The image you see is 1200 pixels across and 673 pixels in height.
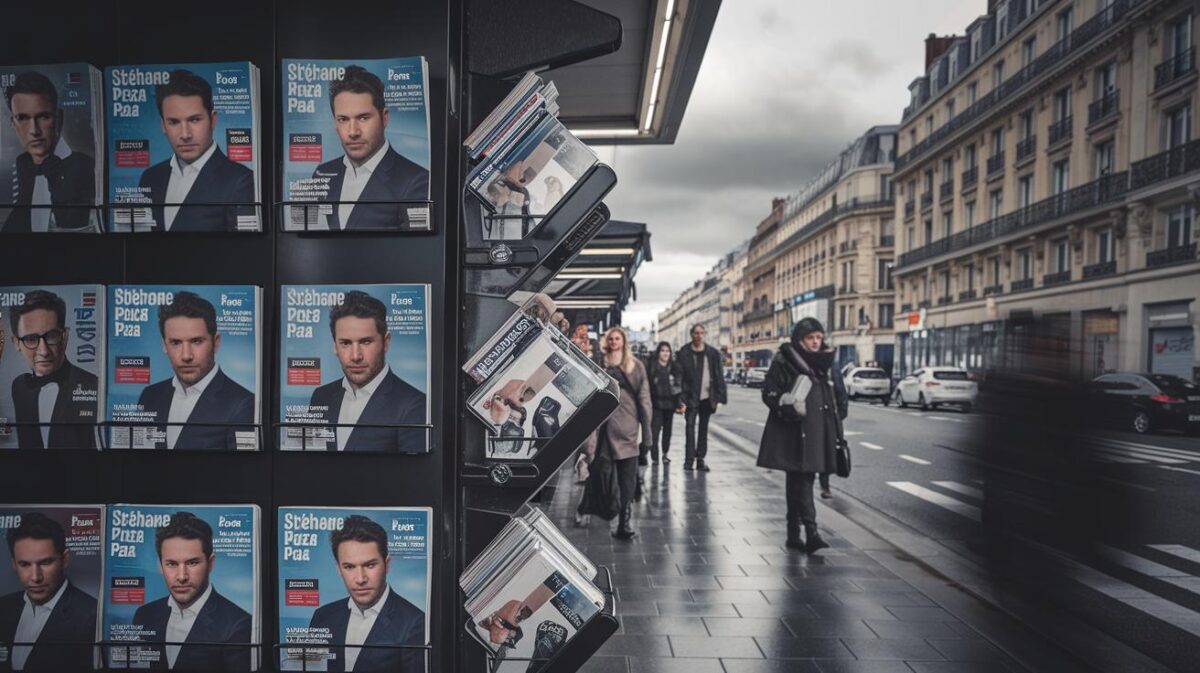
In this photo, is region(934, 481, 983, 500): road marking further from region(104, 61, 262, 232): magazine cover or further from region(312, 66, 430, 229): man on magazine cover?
region(104, 61, 262, 232): magazine cover

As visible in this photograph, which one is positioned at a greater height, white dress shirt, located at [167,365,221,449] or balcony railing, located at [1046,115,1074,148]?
balcony railing, located at [1046,115,1074,148]

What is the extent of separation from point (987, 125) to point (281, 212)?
171 ft


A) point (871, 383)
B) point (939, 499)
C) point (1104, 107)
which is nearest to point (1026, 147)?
point (1104, 107)

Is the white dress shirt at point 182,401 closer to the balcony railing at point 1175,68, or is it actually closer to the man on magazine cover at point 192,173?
the man on magazine cover at point 192,173

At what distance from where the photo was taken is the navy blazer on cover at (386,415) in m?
2.25

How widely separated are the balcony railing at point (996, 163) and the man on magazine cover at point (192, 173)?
49.9 m

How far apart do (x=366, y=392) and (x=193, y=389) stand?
523 mm

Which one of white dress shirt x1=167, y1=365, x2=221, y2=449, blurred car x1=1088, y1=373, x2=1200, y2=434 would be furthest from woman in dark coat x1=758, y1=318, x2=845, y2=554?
blurred car x1=1088, y1=373, x2=1200, y2=434

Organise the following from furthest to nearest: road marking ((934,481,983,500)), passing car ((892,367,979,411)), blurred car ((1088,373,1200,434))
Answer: passing car ((892,367,979,411))
blurred car ((1088,373,1200,434))
road marking ((934,481,983,500))

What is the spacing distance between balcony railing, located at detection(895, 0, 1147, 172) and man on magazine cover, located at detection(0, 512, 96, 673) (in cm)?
4137

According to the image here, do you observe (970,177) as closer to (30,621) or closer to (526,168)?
(526,168)

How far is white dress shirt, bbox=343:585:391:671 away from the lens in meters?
2.28

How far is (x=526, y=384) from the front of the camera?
7.63ft

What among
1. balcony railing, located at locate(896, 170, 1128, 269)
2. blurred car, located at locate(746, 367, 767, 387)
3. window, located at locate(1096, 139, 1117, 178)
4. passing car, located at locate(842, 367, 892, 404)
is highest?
window, located at locate(1096, 139, 1117, 178)
